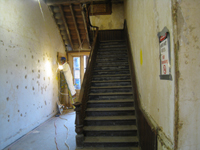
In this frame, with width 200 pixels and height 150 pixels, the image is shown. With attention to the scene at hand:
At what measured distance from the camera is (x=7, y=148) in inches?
108

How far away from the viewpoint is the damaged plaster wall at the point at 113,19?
634 centimetres

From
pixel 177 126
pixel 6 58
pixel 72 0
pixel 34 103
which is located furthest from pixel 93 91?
pixel 72 0

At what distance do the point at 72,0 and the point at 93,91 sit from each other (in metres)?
3.34

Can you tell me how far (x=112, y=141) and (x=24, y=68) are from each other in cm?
278

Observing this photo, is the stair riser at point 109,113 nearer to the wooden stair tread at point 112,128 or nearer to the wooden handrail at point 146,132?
the wooden stair tread at point 112,128

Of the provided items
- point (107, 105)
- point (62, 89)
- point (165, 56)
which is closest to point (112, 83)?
point (107, 105)

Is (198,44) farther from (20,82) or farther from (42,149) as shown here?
(20,82)

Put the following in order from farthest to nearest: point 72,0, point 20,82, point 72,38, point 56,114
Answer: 1. point 72,38
2. point 56,114
3. point 72,0
4. point 20,82

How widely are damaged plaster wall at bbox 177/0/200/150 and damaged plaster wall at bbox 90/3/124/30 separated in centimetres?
568

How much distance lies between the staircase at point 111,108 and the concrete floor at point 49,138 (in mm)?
544

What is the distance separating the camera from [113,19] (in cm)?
641

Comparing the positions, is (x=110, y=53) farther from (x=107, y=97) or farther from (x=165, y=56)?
(x=165, y=56)

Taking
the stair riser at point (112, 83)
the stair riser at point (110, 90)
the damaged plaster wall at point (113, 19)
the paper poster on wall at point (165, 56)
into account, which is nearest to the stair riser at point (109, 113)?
the stair riser at point (110, 90)

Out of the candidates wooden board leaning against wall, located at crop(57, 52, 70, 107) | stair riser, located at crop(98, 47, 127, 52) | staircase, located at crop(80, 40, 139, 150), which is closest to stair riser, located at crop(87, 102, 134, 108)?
staircase, located at crop(80, 40, 139, 150)
